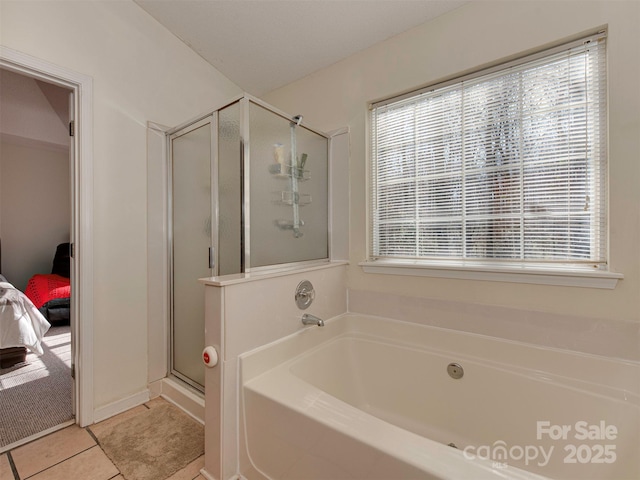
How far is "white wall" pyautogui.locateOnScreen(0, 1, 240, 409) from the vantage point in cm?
171

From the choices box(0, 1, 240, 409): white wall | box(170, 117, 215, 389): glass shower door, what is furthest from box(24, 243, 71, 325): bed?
box(170, 117, 215, 389): glass shower door

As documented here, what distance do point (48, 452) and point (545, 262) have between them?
2737 mm

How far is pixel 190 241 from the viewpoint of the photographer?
2.01 m

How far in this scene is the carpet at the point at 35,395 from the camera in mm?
1691

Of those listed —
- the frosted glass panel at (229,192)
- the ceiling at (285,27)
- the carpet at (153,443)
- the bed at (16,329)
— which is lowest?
the carpet at (153,443)

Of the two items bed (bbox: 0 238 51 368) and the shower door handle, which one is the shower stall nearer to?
the shower door handle

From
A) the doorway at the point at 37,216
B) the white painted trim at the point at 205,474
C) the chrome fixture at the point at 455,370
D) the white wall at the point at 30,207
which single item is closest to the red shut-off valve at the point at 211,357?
the white painted trim at the point at 205,474

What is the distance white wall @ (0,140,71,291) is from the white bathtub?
5.02 metres

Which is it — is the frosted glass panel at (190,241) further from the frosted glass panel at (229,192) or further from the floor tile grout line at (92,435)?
the floor tile grout line at (92,435)

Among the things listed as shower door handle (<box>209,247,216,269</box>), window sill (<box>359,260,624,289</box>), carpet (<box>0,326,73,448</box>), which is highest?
shower door handle (<box>209,247,216,269</box>)

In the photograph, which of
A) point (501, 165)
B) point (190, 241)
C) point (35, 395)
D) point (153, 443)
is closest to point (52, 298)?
point (35, 395)

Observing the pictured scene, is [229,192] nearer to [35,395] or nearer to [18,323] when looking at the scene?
[35,395]

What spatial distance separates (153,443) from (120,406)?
1.53 feet

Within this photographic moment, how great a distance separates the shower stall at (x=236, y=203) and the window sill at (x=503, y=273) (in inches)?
21.7
